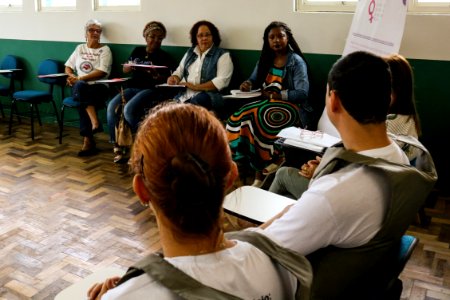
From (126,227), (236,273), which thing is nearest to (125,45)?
(126,227)

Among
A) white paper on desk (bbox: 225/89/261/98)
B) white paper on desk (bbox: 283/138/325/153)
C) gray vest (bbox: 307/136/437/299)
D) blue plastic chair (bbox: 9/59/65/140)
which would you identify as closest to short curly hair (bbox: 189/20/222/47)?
white paper on desk (bbox: 225/89/261/98)

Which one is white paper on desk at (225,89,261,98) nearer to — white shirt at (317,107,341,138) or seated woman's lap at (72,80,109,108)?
white shirt at (317,107,341,138)

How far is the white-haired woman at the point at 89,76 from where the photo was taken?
4.68 metres

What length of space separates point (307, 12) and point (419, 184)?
9.83ft

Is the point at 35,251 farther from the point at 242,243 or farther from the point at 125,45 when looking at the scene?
the point at 125,45

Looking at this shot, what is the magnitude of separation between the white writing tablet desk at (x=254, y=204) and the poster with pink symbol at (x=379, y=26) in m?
1.82

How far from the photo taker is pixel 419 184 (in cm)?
114

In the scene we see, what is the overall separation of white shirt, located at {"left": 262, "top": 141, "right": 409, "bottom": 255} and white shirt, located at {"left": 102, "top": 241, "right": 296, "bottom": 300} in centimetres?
16

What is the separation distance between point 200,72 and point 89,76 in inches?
54.7

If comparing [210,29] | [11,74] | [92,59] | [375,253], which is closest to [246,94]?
[210,29]

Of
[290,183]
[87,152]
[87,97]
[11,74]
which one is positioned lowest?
[87,152]

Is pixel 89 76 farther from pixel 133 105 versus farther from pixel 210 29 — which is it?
pixel 210 29

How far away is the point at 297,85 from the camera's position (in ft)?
12.0

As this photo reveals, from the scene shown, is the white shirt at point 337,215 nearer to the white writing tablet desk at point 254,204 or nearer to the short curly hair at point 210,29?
the white writing tablet desk at point 254,204
